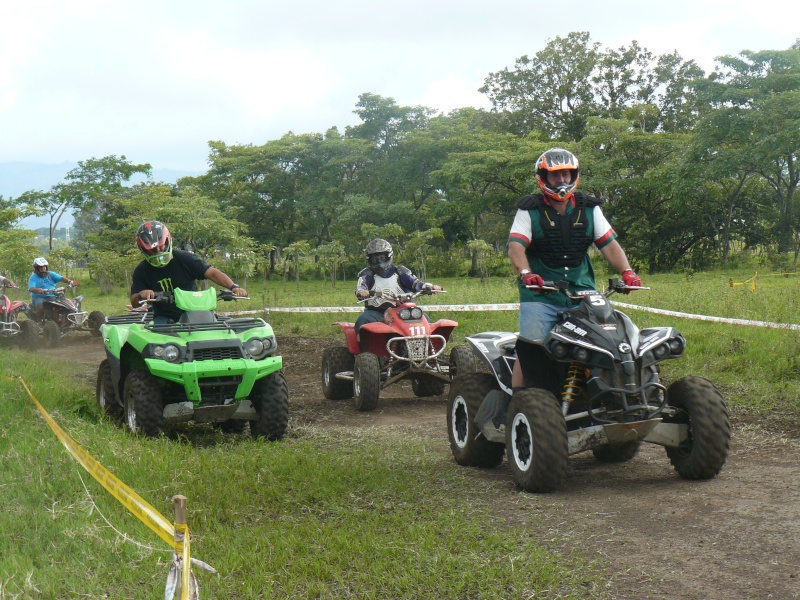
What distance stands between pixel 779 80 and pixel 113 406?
27.6 m

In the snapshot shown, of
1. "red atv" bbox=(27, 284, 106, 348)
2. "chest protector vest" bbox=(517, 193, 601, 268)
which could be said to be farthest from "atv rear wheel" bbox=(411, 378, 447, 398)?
"red atv" bbox=(27, 284, 106, 348)

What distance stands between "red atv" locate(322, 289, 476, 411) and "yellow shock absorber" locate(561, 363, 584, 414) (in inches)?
147

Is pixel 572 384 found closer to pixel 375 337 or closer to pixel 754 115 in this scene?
pixel 375 337

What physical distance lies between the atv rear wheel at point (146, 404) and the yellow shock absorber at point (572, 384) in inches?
140

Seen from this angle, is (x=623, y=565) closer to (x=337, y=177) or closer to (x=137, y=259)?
(x=137, y=259)

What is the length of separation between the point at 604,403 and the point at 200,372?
3.37m

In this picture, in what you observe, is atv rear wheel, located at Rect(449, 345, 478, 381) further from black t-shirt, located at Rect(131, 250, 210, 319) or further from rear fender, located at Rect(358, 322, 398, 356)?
black t-shirt, located at Rect(131, 250, 210, 319)

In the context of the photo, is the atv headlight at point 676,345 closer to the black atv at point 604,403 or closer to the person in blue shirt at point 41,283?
the black atv at point 604,403

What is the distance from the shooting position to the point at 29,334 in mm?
18391

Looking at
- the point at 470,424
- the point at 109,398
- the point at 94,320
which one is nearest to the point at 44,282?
the point at 94,320

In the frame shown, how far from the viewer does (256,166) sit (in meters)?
47.6

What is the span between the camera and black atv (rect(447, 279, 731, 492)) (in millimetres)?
5773

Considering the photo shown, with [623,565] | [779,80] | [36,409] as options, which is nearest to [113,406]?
[36,409]

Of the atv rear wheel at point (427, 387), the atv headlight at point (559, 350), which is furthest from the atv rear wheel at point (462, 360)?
the atv headlight at point (559, 350)
